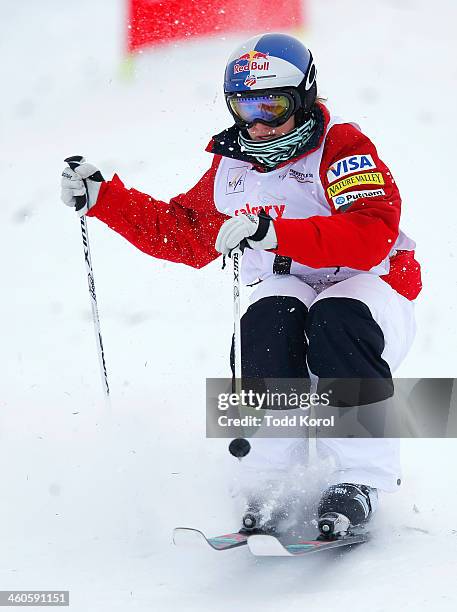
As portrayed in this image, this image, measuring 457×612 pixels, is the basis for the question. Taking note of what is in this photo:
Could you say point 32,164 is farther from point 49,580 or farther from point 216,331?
point 49,580

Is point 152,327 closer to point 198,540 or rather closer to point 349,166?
point 349,166

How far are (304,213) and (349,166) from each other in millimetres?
301

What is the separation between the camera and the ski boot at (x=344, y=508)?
300 cm

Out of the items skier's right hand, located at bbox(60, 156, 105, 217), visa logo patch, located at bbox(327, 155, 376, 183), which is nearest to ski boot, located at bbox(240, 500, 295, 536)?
visa logo patch, located at bbox(327, 155, 376, 183)

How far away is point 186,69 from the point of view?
31.1 ft

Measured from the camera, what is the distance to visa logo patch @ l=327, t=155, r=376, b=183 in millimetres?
3416

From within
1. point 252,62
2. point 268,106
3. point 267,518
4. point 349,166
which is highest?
point 252,62

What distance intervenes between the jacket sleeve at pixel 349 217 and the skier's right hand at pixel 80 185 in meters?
1.02

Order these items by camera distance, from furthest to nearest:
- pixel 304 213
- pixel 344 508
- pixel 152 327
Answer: pixel 152 327 < pixel 304 213 < pixel 344 508

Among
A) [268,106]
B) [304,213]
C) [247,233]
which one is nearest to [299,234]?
[247,233]

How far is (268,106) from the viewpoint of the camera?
11.6 feet

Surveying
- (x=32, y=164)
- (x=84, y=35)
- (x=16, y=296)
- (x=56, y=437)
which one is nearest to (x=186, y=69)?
(x=84, y=35)

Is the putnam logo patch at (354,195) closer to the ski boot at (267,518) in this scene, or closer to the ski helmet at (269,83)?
the ski helmet at (269,83)

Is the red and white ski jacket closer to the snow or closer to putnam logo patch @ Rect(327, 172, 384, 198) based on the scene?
putnam logo patch @ Rect(327, 172, 384, 198)
